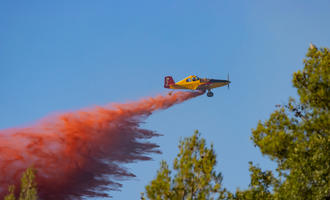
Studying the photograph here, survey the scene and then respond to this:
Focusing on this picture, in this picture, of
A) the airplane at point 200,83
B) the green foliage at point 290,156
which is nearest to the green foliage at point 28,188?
the green foliage at point 290,156

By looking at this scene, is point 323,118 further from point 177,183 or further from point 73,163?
point 73,163

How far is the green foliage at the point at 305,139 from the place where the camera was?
4128 cm

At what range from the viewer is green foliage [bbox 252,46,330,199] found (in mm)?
41281

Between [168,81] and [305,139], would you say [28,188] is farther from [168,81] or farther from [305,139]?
[168,81]

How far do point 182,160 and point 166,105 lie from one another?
137ft

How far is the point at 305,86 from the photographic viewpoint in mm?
48656

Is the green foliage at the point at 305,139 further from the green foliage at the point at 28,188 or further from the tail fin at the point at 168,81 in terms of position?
the tail fin at the point at 168,81

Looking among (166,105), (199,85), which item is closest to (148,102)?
(166,105)

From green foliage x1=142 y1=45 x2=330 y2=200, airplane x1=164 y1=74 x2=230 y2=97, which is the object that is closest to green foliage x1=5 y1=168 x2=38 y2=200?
green foliage x1=142 y1=45 x2=330 y2=200

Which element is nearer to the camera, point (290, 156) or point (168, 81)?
point (290, 156)

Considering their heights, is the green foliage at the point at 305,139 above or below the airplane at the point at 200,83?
below

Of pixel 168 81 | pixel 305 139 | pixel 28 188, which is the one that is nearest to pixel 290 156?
pixel 305 139

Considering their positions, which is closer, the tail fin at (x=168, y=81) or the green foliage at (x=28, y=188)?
the green foliage at (x=28, y=188)

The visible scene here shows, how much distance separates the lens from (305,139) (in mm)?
45906
